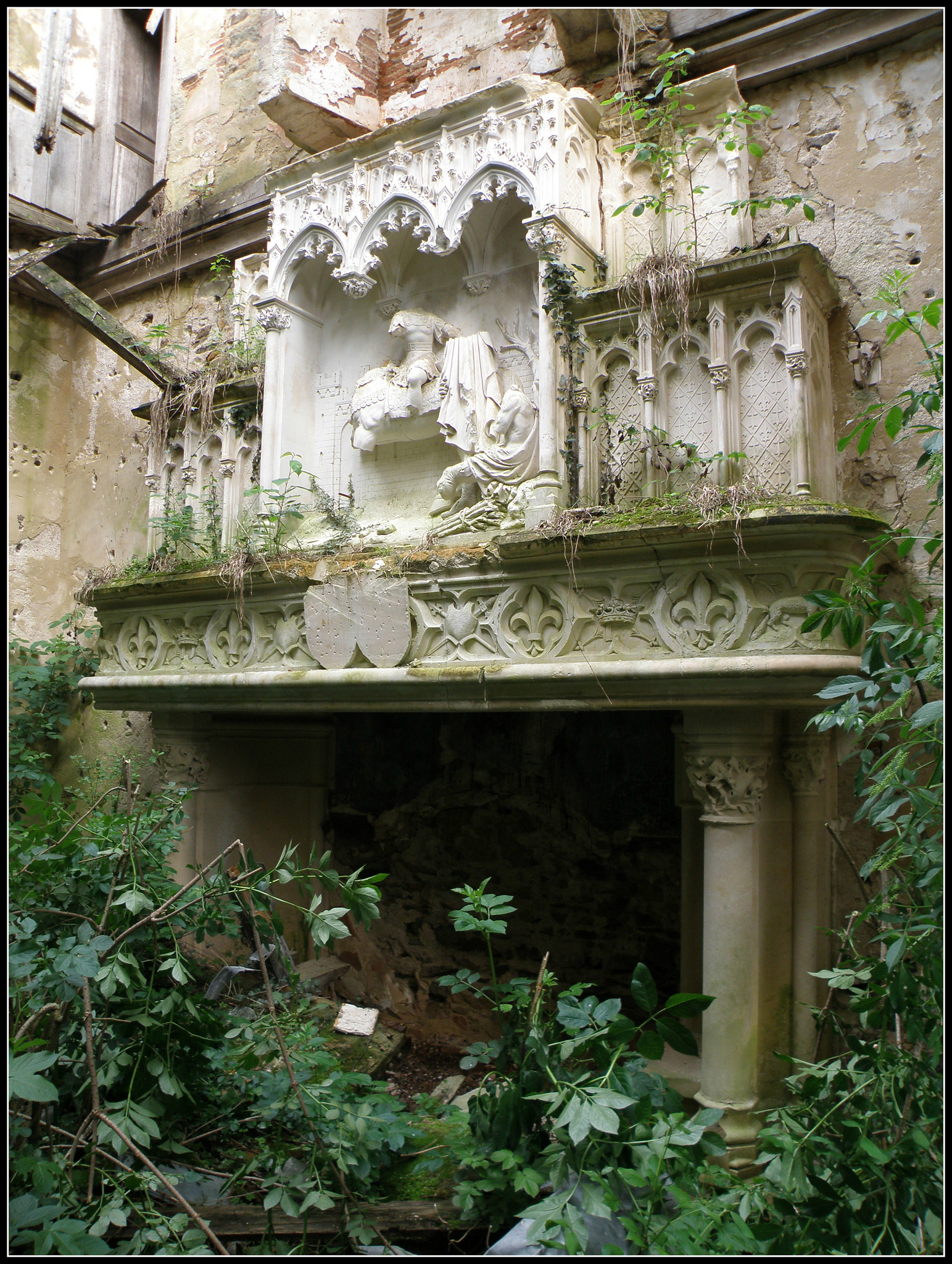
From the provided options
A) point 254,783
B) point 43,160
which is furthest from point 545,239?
point 43,160

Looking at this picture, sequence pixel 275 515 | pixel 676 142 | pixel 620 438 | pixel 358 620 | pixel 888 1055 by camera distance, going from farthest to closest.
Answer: pixel 275 515 → pixel 676 142 → pixel 358 620 → pixel 620 438 → pixel 888 1055

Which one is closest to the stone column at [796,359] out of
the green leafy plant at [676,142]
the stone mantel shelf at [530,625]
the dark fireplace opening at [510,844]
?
the green leafy plant at [676,142]

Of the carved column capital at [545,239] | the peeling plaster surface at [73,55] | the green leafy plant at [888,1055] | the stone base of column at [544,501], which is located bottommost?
the green leafy plant at [888,1055]

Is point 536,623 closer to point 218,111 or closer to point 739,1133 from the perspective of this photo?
point 739,1133

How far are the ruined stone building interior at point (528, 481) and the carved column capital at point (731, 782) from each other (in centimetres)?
1

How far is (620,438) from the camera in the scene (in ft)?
12.5

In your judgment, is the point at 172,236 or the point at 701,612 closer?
the point at 701,612

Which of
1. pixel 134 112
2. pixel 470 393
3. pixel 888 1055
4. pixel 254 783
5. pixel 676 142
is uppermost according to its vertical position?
pixel 134 112

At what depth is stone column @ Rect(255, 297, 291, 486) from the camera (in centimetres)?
495

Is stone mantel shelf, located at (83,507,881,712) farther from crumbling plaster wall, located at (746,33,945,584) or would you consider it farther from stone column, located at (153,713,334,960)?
crumbling plaster wall, located at (746,33,945,584)

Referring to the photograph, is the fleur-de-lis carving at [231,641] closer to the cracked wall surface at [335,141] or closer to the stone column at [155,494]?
the stone column at [155,494]

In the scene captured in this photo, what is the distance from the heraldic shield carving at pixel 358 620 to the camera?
3961mm

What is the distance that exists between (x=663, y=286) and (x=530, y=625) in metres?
1.54

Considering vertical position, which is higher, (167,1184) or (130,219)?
(130,219)
